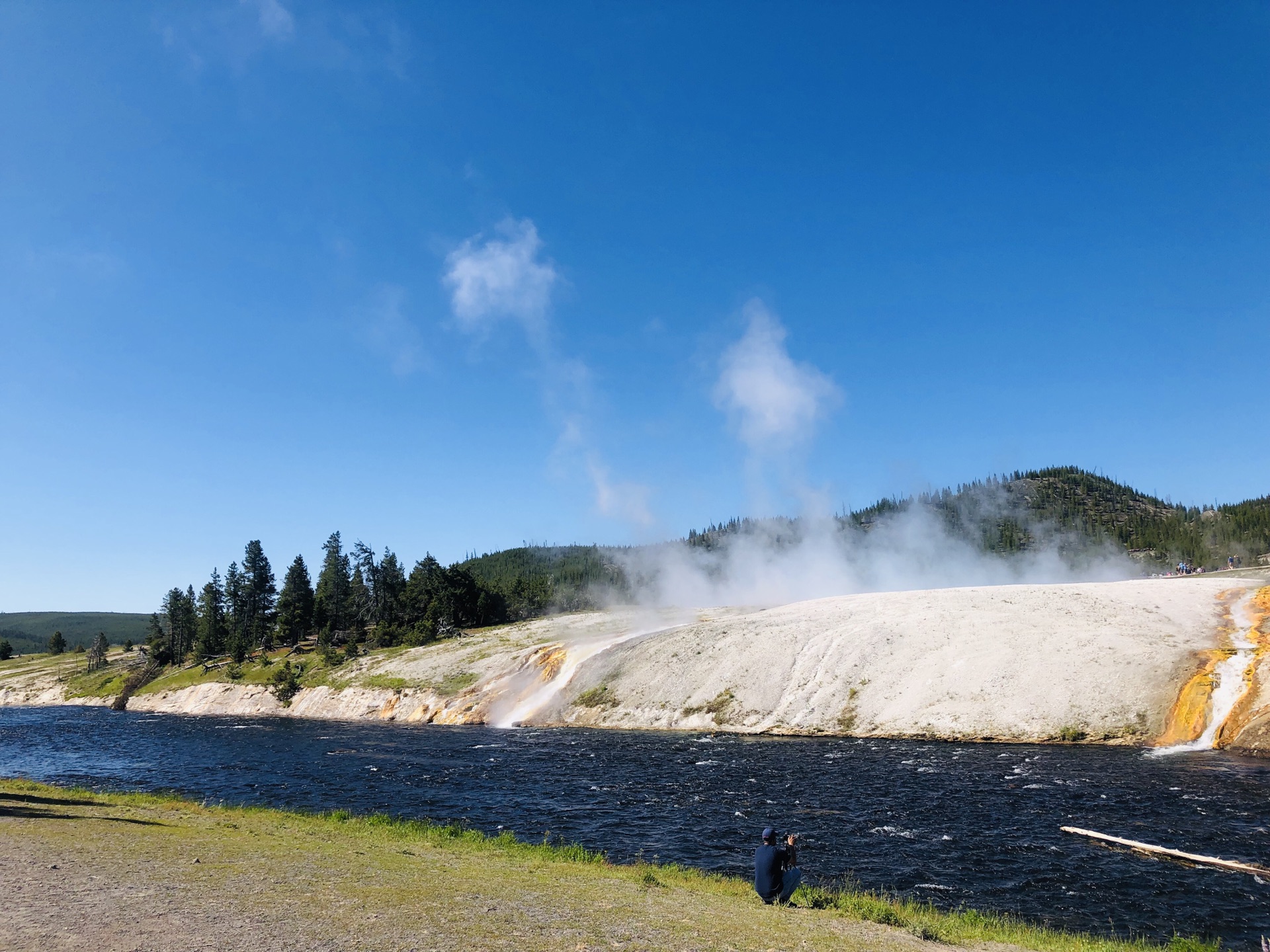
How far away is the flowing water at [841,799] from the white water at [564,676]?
25.1ft

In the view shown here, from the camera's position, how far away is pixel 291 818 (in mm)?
28109

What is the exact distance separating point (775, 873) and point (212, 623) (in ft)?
472

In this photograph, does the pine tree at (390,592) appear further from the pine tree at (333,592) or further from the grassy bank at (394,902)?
the grassy bank at (394,902)

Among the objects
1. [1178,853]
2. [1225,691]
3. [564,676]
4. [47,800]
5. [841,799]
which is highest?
[1225,691]

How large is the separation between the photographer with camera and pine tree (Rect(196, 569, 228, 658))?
136215mm

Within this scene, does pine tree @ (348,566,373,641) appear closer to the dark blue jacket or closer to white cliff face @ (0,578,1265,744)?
white cliff face @ (0,578,1265,744)

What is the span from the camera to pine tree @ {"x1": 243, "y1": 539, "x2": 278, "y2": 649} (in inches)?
5522

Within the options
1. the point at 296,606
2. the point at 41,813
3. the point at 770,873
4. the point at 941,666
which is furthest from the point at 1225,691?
the point at 296,606

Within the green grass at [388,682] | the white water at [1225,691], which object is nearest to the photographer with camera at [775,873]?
the white water at [1225,691]

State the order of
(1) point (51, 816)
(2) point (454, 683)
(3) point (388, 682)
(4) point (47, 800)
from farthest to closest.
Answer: (3) point (388, 682), (2) point (454, 683), (4) point (47, 800), (1) point (51, 816)

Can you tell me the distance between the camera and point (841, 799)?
3197 cm

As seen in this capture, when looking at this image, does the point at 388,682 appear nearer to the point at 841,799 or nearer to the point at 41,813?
the point at 41,813

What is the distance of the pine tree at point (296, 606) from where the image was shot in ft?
422

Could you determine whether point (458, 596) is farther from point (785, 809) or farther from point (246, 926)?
point (246, 926)
